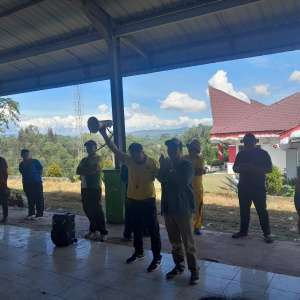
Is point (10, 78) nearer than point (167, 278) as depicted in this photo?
No

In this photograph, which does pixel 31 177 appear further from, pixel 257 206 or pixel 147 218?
pixel 257 206

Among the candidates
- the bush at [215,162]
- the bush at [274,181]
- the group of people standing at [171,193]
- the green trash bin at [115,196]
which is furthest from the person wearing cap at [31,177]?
the bush at [215,162]

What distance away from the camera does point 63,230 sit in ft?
15.1

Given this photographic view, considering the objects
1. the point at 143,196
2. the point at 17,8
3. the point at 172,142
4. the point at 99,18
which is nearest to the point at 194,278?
the point at 143,196

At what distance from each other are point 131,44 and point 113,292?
486 centimetres

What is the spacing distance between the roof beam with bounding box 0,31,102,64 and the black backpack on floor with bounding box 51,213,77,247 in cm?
352

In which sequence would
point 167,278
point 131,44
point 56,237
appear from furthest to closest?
point 131,44 < point 56,237 < point 167,278

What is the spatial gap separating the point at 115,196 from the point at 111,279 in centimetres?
255

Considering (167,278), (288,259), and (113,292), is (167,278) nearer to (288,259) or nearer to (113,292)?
(113,292)

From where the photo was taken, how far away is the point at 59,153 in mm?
25719

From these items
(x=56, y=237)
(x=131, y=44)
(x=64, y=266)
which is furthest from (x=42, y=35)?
(x=64, y=266)

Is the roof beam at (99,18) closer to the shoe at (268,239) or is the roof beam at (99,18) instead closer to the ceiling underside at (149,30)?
the ceiling underside at (149,30)

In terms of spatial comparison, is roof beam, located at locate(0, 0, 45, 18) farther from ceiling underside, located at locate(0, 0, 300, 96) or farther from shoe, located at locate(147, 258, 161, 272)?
shoe, located at locate(147, 258, 161, 272)

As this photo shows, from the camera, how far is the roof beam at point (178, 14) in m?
4.82
